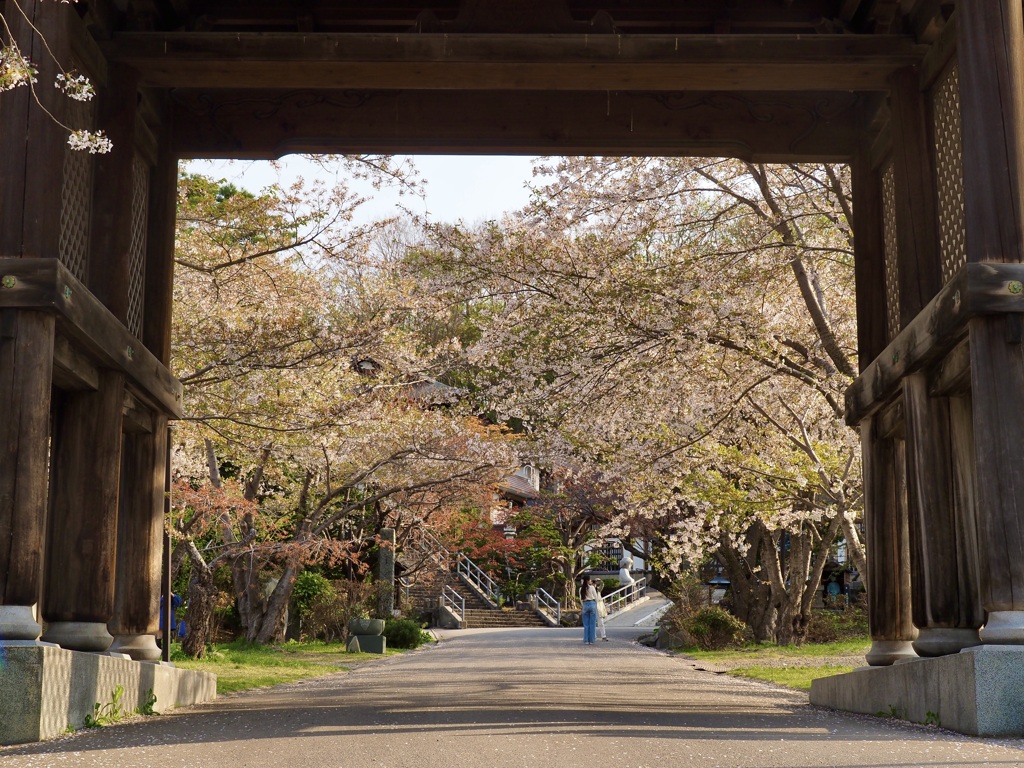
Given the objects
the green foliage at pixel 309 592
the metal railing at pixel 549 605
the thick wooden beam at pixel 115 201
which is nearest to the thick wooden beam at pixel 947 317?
the thick wooden beam at pixel 115 201

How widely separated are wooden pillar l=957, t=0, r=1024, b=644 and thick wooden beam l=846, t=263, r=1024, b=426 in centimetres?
12

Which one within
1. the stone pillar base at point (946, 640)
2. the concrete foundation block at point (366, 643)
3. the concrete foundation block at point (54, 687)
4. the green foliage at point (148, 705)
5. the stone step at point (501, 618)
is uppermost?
the stone pillar base at point (946, 640)

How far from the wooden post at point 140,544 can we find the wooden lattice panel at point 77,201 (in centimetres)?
175

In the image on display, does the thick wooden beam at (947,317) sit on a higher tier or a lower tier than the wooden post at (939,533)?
higher

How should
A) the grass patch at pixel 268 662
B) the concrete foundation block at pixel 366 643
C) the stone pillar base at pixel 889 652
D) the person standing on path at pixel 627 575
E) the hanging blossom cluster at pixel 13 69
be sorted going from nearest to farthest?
1. the hanging blossom cluster at pixel 13 69
2. the stone pillar base at pixel 889 652
3. the grass patch at pixel 268 662
4. the concrete foundation block at pixel 366 643
5. the person standing on path at pixel 627 575

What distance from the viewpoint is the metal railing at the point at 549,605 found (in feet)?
120

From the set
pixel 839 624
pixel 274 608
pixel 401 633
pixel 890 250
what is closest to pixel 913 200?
pixel 890 250

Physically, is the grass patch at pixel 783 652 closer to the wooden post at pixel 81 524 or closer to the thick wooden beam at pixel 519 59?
the thick wooden beam at pixel 519 59

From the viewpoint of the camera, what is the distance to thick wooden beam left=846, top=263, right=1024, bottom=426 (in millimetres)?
6844

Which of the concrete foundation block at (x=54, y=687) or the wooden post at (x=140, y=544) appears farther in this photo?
the wooden post at (x=140, y=544)

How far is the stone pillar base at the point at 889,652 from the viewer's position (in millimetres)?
9312

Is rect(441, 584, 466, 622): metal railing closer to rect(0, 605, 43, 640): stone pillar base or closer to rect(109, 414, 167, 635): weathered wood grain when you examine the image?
rect(109, 414, 167, 635): weathered wood grain

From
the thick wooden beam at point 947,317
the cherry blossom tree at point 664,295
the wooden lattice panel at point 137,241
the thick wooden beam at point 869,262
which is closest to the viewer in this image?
the thick wooden beam at point 947,317

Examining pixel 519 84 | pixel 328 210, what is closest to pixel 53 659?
pixel 519 84
